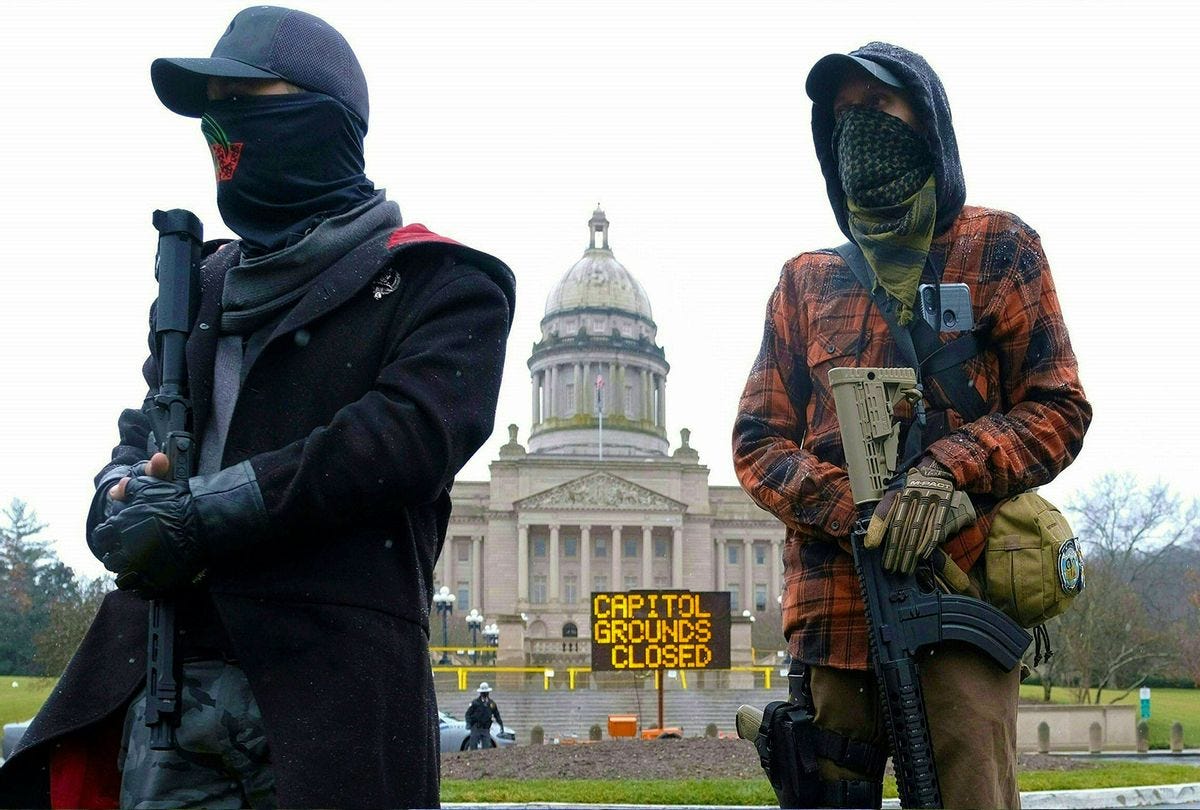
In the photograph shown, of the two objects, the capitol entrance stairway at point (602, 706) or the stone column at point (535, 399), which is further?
the stone column at point (535, 399)

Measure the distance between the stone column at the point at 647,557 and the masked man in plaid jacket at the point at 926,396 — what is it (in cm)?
8719

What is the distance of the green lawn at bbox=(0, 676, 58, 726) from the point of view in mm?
31978

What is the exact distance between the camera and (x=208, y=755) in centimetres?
268

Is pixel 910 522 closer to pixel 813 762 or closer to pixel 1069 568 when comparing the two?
pixel 1069 568

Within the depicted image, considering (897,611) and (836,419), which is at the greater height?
(836,419)

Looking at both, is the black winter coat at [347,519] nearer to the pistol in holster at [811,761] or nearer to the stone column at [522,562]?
the pistol in holster at [811,761]

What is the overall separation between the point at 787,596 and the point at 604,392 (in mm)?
100272

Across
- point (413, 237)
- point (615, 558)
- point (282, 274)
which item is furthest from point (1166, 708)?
point (282, 274)

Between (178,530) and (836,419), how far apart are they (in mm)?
1927

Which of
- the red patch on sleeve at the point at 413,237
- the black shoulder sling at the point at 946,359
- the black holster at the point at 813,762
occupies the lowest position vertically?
the black holster at the point at 813,762

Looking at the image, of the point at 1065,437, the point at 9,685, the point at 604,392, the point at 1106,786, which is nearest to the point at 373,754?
the point at 1065,437

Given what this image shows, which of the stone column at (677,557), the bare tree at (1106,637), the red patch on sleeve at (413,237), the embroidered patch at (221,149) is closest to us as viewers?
the red patch on sleeve at (413,237)

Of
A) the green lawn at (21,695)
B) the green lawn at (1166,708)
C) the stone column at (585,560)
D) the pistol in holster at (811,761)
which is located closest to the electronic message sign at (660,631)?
the green lawn at (1166,708)

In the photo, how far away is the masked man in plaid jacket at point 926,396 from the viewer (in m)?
3.34
